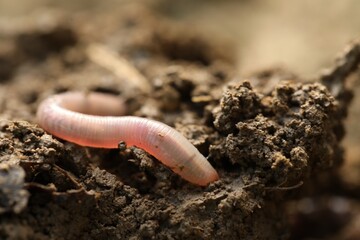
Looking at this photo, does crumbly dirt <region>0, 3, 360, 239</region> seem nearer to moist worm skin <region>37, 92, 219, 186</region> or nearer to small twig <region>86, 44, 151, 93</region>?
moist worm skin <region>37, 92, 219, 186</region>

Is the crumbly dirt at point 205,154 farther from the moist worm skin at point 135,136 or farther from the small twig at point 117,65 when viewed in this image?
the small twig at point 117,65

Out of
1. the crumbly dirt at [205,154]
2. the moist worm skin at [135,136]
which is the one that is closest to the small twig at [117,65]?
the crumbly dirt at [205,154]

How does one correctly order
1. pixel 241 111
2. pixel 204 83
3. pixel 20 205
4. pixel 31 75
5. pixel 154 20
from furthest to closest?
1. pixel 154 20
2. pixel 31 75
3. pixel 204 83
4. pixel 241 111
5. pixel 20 205

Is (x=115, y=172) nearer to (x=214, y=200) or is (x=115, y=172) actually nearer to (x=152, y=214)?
(x=152, y=214)

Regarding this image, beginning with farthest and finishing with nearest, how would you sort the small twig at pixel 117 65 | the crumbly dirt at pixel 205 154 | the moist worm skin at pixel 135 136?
the small twig at pixel 117 65 → the moist worm skin at pixel 135 136 → the crumbly dirt at pixel 205 154

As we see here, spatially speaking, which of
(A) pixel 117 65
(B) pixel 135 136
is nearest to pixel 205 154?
(B) pixel 135 136

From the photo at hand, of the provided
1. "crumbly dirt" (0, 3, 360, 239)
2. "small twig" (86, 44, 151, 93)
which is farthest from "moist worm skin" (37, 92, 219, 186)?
"small twig" (86, 44, 151, 93)

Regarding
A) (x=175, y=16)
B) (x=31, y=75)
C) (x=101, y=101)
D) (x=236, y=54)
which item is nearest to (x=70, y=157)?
(x=101, y=101)
